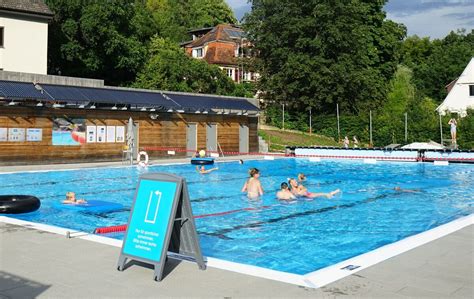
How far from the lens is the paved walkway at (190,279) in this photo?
17.8ft

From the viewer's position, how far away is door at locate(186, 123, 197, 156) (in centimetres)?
3284

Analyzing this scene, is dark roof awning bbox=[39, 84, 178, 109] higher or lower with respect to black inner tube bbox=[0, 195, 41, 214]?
higher

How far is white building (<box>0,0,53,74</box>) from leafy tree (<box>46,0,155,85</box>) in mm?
8135

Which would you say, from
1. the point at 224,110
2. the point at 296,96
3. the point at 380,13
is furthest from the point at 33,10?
the point at 380,13

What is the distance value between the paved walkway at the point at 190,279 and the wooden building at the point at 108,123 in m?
19.0

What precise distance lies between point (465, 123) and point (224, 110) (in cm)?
1757

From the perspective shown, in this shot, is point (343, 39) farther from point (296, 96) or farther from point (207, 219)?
point (207, 219)

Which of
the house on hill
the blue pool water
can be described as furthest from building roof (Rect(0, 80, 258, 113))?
the house on hill

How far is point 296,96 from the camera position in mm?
49844

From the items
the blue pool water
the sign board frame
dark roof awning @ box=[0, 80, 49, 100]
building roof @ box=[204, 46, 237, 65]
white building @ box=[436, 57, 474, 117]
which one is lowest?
the blue pool water

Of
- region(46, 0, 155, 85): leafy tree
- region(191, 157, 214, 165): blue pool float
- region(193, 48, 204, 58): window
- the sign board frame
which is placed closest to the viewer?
the sign board frame

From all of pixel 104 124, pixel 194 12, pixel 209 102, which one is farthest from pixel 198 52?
→ pixel 104 124

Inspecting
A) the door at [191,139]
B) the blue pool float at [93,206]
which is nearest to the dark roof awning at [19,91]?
the door at [191,139]

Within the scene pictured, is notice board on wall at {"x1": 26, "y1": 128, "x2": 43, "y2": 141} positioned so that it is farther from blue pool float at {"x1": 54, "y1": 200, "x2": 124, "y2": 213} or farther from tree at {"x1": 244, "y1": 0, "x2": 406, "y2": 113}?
tree at {"x1": 244, "y1": 0, "x2": 406, "y2": 113}
